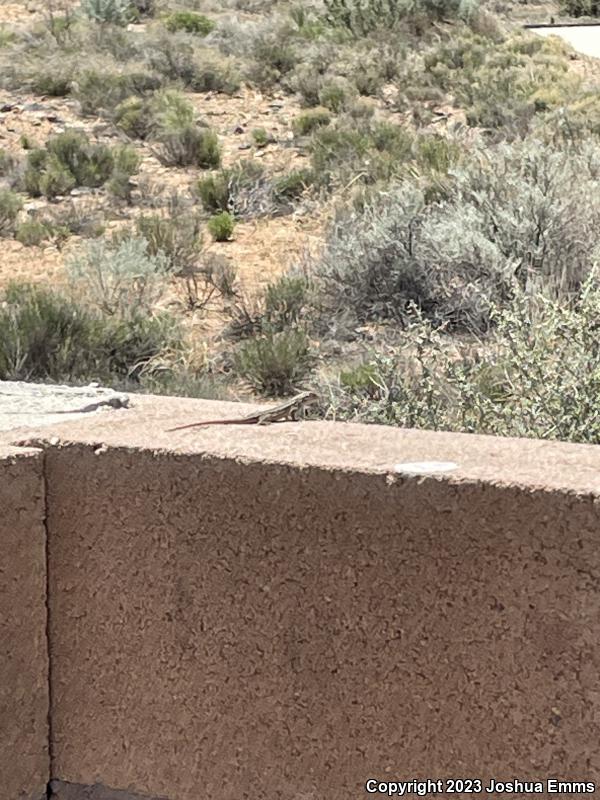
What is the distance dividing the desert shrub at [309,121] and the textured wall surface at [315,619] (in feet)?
51.0

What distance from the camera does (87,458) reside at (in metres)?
2.82

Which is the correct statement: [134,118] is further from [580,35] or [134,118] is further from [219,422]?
[580,35]

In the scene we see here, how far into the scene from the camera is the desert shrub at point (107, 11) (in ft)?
89.1

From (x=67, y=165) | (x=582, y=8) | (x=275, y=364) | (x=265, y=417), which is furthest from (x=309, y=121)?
(x=582, y=8)

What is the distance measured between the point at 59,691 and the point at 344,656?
722 millimetres

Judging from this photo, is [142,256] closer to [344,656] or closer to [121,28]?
[344,656]

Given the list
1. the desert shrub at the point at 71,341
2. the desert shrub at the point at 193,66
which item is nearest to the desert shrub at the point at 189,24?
the desert shrub at the point at 193,66

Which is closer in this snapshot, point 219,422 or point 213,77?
point 219,422

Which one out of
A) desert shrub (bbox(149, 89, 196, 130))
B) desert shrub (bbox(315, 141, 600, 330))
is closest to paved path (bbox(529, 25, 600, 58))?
desert shrub (bbox(149, 89, 196, 130))

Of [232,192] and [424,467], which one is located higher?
[424,467]

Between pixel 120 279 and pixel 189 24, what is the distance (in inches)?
732

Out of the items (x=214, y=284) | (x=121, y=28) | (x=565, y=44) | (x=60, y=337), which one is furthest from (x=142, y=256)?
(x=565, y=44)

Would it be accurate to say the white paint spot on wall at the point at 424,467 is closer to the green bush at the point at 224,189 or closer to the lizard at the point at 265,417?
the lizard at the point at 265,417

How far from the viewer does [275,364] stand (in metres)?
7.97
